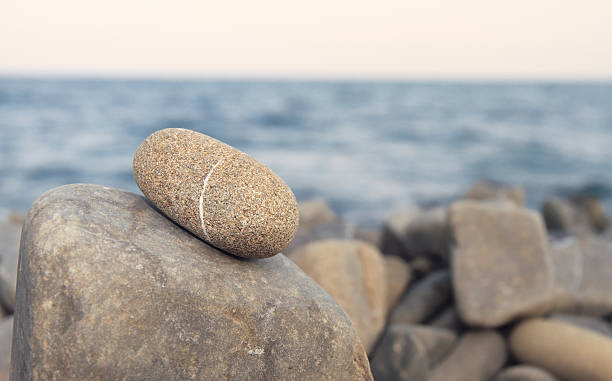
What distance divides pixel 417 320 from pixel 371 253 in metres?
0.78

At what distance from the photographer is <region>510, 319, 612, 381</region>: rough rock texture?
3.22 metres

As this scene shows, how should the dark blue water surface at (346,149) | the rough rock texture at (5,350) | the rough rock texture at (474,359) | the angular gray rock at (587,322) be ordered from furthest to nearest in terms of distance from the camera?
1. the dark blue water surface at (346,149)
2. the angular gray rock at (587,322)
3. the rough rock texture at (474,359)
4. the rough rock texture at (5,350)

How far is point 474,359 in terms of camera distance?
3529mm

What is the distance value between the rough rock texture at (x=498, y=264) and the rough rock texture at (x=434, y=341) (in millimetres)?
190

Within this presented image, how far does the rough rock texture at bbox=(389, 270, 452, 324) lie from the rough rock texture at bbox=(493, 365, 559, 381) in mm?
951

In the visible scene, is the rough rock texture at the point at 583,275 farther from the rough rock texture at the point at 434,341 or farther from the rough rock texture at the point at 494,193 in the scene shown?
the rough rock texture at the point at 494,193

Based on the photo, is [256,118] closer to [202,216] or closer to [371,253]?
[371,253]

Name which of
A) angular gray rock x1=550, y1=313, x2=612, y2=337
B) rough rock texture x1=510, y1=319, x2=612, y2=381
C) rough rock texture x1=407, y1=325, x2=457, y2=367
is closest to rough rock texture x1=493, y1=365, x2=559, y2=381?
rough rock texture x1=510, y1=319, x2=612, y2=381

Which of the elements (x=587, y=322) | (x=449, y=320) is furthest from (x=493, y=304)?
(x=587, y=322)

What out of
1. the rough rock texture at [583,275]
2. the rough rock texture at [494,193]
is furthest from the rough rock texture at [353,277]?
the rough rock texture at [494,193]

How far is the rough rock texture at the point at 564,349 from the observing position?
322 centimetres

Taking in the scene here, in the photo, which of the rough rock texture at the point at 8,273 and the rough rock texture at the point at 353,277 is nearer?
the rough rock texture at the point at 353,277

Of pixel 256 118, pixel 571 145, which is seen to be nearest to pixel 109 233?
pixel 571 145

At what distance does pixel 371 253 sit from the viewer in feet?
12.5
